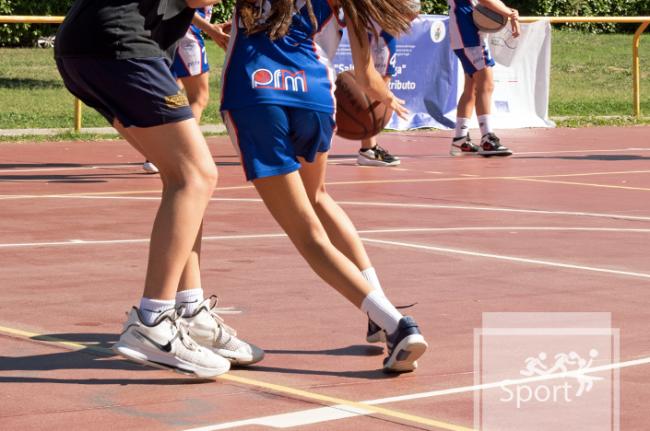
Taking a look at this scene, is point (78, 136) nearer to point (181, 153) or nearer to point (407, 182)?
point (407, 182)

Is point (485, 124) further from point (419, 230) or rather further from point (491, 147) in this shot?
point (419, 230)

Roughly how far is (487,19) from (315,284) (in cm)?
856

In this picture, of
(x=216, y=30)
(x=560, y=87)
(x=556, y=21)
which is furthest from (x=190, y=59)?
(x=560, y=87)

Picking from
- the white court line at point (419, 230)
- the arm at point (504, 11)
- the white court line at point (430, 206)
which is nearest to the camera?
the white court line at point (419, 230)

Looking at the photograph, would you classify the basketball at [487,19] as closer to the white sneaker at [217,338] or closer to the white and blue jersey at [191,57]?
the white and blue jersey at [191,57]

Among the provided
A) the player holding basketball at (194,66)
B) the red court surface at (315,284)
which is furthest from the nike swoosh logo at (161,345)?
the player holding basketball at (194,66)

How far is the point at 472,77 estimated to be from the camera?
1636 cm

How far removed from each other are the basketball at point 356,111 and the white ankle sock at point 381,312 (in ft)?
3.88

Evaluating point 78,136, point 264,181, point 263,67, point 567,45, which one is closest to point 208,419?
point 264,181

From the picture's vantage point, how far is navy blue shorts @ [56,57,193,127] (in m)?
5.91

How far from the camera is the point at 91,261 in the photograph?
28.8ft

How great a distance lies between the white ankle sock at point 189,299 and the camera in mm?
6285

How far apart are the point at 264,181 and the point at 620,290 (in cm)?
263

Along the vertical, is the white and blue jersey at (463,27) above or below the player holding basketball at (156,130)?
below
